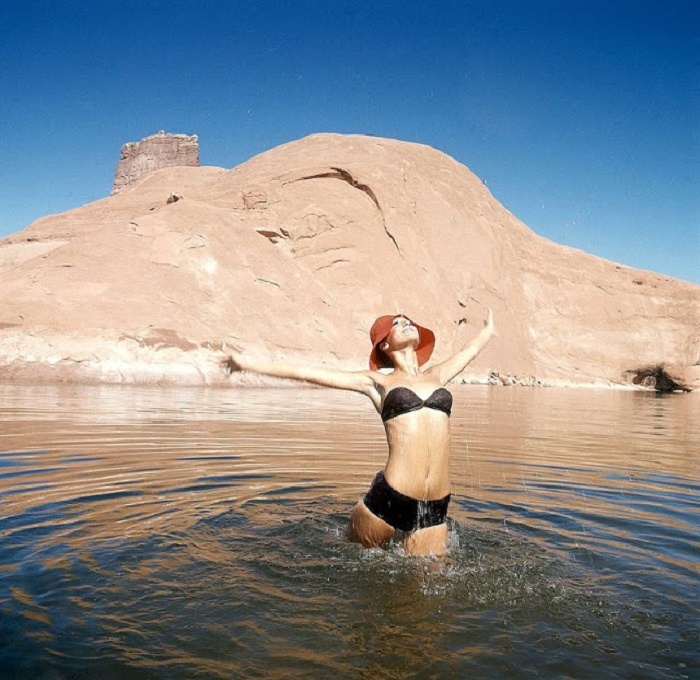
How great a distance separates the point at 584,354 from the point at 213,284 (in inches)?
1187

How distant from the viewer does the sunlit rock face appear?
22.8 meters

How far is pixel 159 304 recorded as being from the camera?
24.6 metres

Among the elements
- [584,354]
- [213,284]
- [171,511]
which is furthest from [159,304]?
[584,354]

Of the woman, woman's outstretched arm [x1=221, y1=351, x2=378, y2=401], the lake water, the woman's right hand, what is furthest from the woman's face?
the lake water

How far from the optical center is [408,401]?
14.3ft

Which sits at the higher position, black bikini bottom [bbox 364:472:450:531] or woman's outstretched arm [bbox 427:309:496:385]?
woman's outstretched arm [bbox 427:309:496:385]

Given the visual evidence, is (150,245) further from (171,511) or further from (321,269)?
(171,511)

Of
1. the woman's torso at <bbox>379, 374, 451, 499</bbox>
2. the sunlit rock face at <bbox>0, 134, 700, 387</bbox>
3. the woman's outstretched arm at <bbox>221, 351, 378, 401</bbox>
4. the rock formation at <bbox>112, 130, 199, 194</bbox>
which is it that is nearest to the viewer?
the woman's torso at <bbox>379, 374, 451, 499</bbox>

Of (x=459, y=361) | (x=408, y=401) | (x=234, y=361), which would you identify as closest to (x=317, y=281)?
(x=459, y=361)

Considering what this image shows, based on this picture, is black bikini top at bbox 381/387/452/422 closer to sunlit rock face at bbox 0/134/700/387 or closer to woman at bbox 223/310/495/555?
woman at bbox 223/310/495/555

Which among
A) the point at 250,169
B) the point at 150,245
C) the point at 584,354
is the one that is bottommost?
the point at 584,354

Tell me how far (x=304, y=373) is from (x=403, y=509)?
114 cm

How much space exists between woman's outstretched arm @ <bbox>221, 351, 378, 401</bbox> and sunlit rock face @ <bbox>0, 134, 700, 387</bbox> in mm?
18139

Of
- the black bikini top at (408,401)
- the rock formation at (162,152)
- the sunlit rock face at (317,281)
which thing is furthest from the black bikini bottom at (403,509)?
the rock formation at (162,152)
